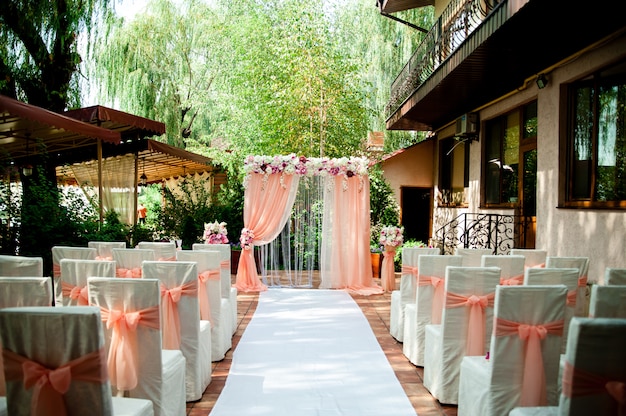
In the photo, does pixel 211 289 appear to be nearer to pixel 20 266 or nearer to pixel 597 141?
pixel 20 266

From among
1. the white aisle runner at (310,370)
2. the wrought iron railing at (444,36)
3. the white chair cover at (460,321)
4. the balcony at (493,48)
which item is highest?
the wrought iron railing at (444,36)

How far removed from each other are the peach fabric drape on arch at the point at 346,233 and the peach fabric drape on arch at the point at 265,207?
0.70 metres

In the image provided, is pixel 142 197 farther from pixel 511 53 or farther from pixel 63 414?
pixel 63 414

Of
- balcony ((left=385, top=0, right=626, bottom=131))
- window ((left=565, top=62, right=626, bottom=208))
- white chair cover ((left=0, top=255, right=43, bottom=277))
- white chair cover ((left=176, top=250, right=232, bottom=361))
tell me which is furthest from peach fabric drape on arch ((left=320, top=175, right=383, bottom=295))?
white chair cover ((left=0, top=255, right=43, bottom=277))

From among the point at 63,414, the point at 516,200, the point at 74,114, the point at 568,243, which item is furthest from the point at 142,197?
the point at 63,414

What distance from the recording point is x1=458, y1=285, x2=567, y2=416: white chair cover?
269 cm

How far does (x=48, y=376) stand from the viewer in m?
1.96

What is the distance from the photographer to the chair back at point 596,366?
1.84 m

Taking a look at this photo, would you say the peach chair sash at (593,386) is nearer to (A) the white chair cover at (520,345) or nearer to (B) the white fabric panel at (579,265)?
(A) the white chair cover at (520,345)

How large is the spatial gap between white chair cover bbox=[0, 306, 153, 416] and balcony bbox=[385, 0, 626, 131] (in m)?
4.85

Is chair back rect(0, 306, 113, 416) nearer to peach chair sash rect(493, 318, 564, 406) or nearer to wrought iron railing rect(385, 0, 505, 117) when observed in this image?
peach chair sash rect(493, 318, 564, 406)

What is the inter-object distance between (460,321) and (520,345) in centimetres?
95

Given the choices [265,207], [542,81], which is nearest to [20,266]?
[265,207]

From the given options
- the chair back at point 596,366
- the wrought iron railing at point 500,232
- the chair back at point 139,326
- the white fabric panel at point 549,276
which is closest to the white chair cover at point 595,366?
the chair back at point 596,366
